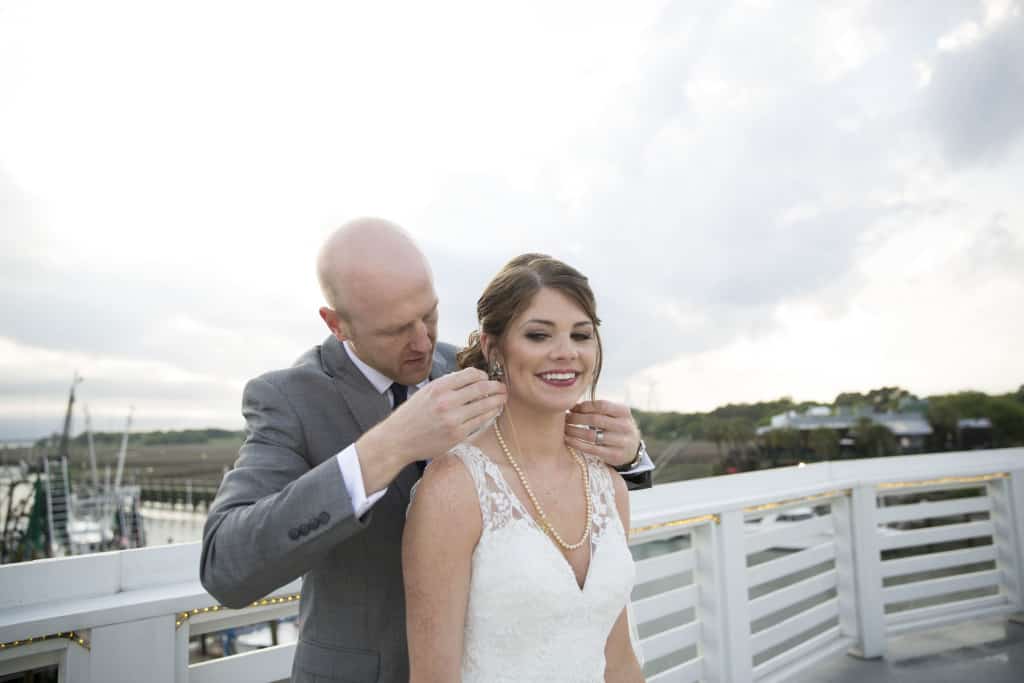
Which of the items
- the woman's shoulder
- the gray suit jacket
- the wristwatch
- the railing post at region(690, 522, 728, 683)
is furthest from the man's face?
the railing post at region(690, 522, 728, 683)

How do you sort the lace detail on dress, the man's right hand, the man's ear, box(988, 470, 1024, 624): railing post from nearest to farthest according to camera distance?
1. the man's right hand
2. the man's ear
3. the lace detail on dress
4. box(988, 470, 1024, 624): railing post

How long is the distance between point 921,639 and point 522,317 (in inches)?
178

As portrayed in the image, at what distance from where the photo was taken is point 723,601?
10.4ft

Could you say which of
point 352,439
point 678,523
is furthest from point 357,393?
point 678,523

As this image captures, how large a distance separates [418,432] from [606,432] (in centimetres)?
92

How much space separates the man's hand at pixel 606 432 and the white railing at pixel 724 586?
100 cm

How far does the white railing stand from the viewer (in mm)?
1554

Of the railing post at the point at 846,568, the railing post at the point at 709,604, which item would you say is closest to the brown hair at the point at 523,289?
the railing post at the point at 709,604

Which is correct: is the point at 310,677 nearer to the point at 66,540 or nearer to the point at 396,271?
the point at 396,271

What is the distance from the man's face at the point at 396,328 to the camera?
1.32m

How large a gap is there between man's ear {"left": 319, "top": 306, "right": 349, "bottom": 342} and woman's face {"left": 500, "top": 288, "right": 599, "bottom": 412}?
0.45 meters

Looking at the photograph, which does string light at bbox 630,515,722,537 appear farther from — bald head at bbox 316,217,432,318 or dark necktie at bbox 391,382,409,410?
bald head at bbox 316,217,432,318

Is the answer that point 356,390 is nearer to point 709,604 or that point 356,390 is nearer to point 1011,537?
point 709,604

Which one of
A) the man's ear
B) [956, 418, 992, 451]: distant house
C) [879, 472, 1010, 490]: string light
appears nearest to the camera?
the man's ear
